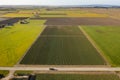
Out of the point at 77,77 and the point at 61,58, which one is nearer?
the point at 77,77

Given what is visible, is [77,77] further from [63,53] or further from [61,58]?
[63,53]

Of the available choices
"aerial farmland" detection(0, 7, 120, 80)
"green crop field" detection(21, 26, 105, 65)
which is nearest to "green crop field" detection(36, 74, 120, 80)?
"aerial farmland" detection(0, 7, 120, 80)

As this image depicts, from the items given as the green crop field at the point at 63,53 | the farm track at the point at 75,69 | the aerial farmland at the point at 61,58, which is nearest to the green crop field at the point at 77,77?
the aerial farmland at the point at 61,58

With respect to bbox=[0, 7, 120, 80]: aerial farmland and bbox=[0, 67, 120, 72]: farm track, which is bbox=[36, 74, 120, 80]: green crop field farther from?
bbox=[0, 67, 120, 72]: farm track

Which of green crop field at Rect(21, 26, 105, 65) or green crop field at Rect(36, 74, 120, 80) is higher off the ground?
green crop field at Rect(36, 74, 120, 80)

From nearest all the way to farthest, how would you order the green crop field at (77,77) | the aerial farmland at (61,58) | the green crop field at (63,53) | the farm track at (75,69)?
the green crop field at (77,77) < the aerial farmland at (61,58) < the farm track at (75,69) < the green crop field at (63,53)

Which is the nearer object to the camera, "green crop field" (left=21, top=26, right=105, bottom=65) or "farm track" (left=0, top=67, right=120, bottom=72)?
"farm track" (left=0, top=67, right=120, bottom=72)

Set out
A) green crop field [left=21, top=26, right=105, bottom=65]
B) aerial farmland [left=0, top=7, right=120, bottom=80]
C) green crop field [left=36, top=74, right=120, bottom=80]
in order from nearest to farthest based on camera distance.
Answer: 1. green crop field [left=36, top=74, right=120, bottom=80]
2. aerial farmland [left=0, top=7, right=120, bottom=80]
3. green crop field [left=21, top=26, right=105, bottom=65]

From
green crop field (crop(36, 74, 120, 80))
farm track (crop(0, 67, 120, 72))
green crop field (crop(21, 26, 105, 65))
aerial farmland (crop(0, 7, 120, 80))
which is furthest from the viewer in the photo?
green crop field (crop(21, 26, 105, 65))

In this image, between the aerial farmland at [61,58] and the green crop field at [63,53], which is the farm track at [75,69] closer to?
the aerial farmland at [61,58]

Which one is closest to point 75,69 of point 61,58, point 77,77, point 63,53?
point 77,77

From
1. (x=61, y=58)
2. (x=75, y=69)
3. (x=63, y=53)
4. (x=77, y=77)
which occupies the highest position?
(x=77, y=77)

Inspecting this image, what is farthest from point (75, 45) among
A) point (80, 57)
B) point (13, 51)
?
point (13, 51)
